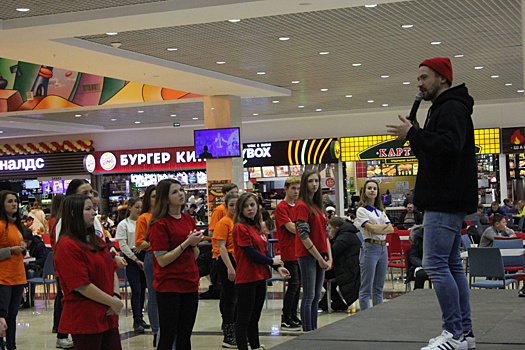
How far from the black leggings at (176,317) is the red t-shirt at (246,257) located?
0.73 meters

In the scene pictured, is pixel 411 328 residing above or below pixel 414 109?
below

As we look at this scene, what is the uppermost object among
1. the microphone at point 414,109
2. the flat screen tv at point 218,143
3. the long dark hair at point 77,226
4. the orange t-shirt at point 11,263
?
the flat screen tv at point 218,143

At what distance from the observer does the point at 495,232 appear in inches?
383

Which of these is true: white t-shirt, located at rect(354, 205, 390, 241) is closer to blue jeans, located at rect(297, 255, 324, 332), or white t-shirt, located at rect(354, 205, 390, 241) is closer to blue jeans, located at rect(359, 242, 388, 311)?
blue jeans, located at rect(359, 242, 388, 311)

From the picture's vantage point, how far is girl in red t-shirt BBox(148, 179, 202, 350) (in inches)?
194

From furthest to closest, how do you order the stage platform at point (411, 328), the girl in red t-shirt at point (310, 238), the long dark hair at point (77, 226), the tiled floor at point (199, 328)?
the tiled floor at point (199, 328) → the girl in red t-shirt at point (310, 238) → the long dark hair at point (77, 226) → the stage platform at point (411, 328)

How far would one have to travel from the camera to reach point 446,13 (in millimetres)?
8820

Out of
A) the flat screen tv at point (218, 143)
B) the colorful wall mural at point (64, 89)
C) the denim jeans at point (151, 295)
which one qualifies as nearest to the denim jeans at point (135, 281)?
the denim jeans at point (151, 295)

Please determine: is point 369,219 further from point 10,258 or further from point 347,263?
point 10,258

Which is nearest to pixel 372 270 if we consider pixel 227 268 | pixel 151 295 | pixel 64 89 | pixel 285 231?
pixel 285 231

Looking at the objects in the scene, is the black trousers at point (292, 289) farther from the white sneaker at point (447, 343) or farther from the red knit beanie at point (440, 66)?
the red knit beanie at point (440, 66)

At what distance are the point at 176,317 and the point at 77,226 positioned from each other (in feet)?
4.54

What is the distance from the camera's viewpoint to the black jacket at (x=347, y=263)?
835 cm

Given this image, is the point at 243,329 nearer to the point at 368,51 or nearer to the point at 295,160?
the point at 368,51
